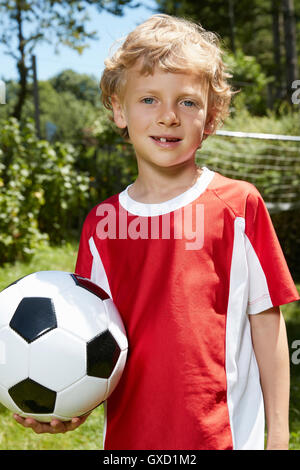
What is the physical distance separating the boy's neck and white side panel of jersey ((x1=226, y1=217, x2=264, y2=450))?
0.65ft

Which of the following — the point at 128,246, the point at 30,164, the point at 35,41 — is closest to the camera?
the point at 128,246

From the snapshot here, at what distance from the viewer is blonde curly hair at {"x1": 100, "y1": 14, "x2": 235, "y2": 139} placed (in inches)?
54.9

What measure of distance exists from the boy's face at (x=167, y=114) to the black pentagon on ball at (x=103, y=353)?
0.49 meters

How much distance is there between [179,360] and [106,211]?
1.54ft

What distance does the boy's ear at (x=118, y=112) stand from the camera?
1.57m

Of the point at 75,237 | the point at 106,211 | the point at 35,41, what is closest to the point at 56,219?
the point at 75,237

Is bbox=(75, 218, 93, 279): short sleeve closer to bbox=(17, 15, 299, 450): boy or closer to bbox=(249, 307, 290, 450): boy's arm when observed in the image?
bbox=(17, 15, 299, 450): boy

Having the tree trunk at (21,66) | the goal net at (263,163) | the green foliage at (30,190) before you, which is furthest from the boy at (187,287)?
the tree trunk at (21,66)

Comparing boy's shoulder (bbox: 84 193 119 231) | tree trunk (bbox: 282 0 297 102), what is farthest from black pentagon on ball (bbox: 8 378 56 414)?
tree trunk (bbox: 282 0 297 102)

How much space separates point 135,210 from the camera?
1.43 metres

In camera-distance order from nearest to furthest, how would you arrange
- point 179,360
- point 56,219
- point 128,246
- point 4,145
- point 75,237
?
1. point 179,360
2. point 128,246
3. point 4,145
4. point 56,219
5. point 75,237
